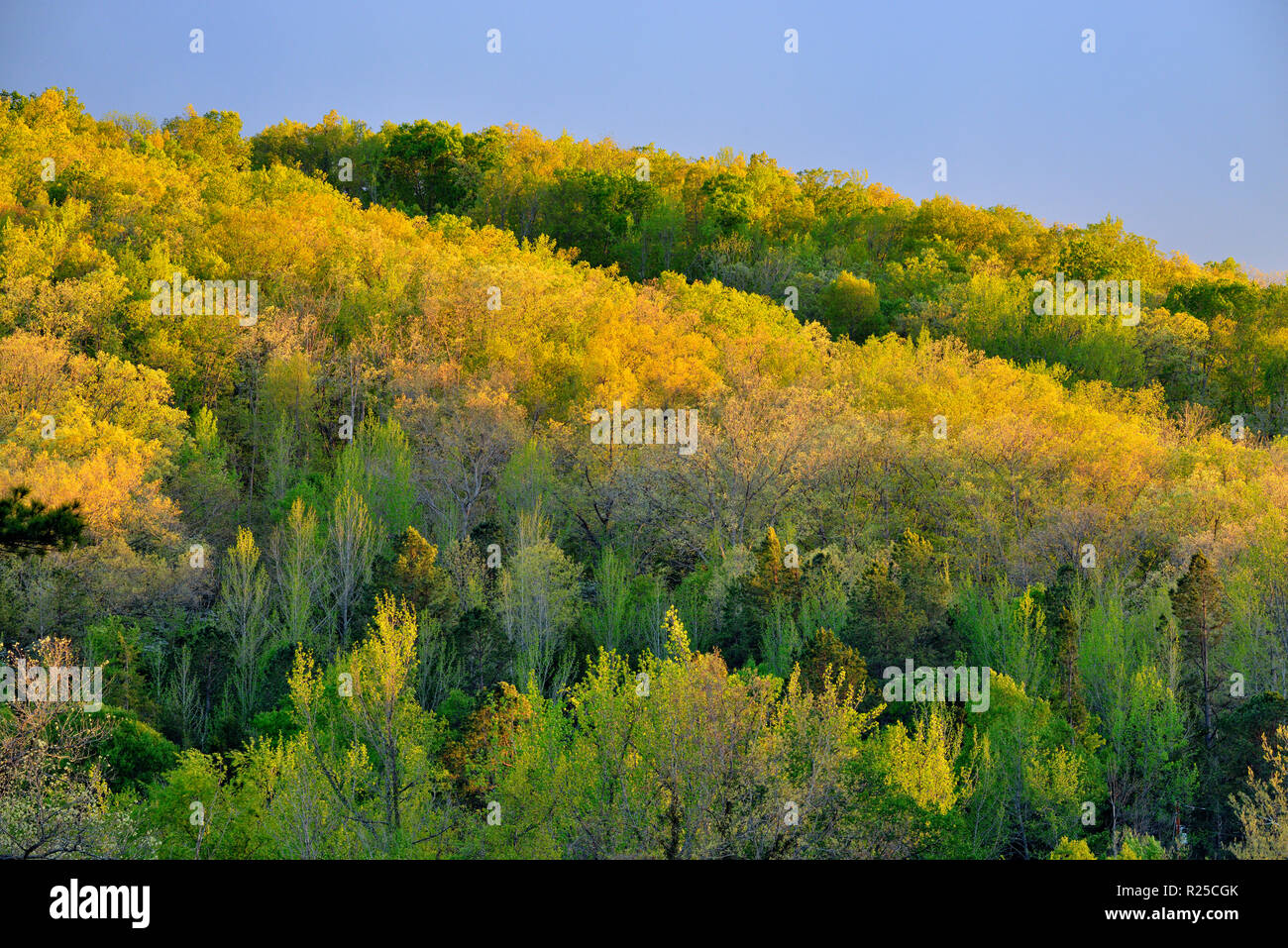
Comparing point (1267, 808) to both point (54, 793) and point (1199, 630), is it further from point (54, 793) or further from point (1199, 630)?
point (54, 793)

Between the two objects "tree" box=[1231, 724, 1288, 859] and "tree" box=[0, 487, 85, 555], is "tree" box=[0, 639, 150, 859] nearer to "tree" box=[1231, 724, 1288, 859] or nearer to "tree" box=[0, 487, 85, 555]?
"tree" box=[0, 487, 85, 555]

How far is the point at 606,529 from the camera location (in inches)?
2203

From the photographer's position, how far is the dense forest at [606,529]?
31.4 metres

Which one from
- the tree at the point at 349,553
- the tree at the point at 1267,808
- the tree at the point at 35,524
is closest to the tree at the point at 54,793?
the tree at the point at 35,524

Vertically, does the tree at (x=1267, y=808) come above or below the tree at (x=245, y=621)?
below

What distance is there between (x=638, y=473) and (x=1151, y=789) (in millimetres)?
24976

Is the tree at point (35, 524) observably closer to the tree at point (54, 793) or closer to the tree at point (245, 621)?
the tree at point (54, 793)

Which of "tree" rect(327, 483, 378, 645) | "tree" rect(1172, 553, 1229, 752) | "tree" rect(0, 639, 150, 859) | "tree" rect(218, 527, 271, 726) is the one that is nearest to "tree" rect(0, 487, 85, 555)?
"tree" rect(0, 639, 150, 859)

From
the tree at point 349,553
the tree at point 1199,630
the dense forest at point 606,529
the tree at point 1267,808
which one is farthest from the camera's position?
the tree at point 349,553

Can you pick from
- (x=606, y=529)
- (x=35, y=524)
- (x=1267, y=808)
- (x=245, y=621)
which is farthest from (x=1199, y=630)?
(x=35, y=524)

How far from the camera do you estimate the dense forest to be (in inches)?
1235

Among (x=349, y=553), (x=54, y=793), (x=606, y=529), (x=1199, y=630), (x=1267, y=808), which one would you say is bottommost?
(x=1267, y=808)
